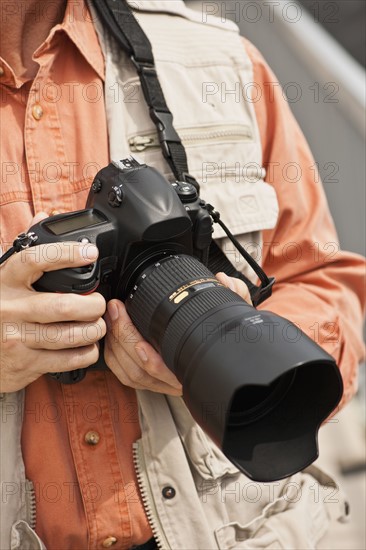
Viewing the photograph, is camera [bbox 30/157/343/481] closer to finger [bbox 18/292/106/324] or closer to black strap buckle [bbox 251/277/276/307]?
finger [bbox 18/292/106/324]

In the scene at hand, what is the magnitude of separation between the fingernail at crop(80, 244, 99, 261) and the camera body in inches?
0.6

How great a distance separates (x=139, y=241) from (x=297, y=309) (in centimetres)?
35

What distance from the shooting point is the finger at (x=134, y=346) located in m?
0.81

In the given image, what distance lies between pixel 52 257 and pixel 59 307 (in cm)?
6

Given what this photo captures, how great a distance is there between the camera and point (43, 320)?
78 centimetres

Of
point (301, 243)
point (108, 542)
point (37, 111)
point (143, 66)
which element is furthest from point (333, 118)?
point (108, 542)

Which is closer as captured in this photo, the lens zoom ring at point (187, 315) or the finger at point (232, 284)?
the lens zoom ring at point (187, 315)

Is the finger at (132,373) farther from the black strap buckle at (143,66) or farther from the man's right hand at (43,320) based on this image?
the black strap buckle at (143,66)

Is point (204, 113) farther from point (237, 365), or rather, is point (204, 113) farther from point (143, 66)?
point (237, 365)

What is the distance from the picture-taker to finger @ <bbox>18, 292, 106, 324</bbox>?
768 mm

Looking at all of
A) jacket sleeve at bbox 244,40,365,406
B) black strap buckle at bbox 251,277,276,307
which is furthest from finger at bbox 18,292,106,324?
jacket sleeve at bbox 244,40,365,406

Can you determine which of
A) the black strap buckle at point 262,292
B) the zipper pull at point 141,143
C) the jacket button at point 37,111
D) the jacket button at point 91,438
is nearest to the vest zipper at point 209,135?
the zipper pull at point 141,143

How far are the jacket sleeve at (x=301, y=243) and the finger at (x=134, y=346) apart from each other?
1.04 ft

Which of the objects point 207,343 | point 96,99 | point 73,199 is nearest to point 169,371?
point 207,343
